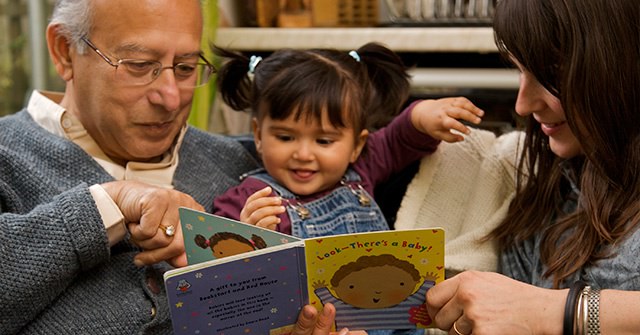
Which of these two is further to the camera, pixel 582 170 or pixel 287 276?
pixel 582 170

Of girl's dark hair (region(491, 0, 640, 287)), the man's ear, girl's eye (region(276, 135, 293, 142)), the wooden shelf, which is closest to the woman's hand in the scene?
girl's dark hair (region(491, 0, 640, 287))

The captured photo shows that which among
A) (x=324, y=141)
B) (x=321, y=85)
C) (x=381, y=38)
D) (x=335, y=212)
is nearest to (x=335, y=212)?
(x=335, y=212)

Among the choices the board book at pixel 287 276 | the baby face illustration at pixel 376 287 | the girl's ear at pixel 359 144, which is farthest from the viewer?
the girl's ear at pixel 359 144

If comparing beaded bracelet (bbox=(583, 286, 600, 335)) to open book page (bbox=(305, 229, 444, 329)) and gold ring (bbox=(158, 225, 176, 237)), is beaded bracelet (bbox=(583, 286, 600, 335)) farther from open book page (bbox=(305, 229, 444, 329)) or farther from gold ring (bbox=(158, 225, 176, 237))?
gold ring (bbox=(158, 225, 176, 237))

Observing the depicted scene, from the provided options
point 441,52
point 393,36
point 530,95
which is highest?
point 530,95

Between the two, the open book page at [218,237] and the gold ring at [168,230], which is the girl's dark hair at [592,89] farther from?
the gold ring at [168,230]

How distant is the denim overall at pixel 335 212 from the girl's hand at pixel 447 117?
0.72 feet

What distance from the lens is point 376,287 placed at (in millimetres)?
1426

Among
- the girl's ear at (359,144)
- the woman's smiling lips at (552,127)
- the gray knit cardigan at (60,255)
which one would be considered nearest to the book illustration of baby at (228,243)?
the gray knit cardigan at (60,255)

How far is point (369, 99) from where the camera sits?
6.44 feet

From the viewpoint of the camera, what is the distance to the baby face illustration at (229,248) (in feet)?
4.52

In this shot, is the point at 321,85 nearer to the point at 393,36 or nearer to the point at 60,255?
the point at 60,255

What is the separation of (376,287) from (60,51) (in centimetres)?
91

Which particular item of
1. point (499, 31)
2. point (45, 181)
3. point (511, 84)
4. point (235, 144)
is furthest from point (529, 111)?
point (511, 84)
